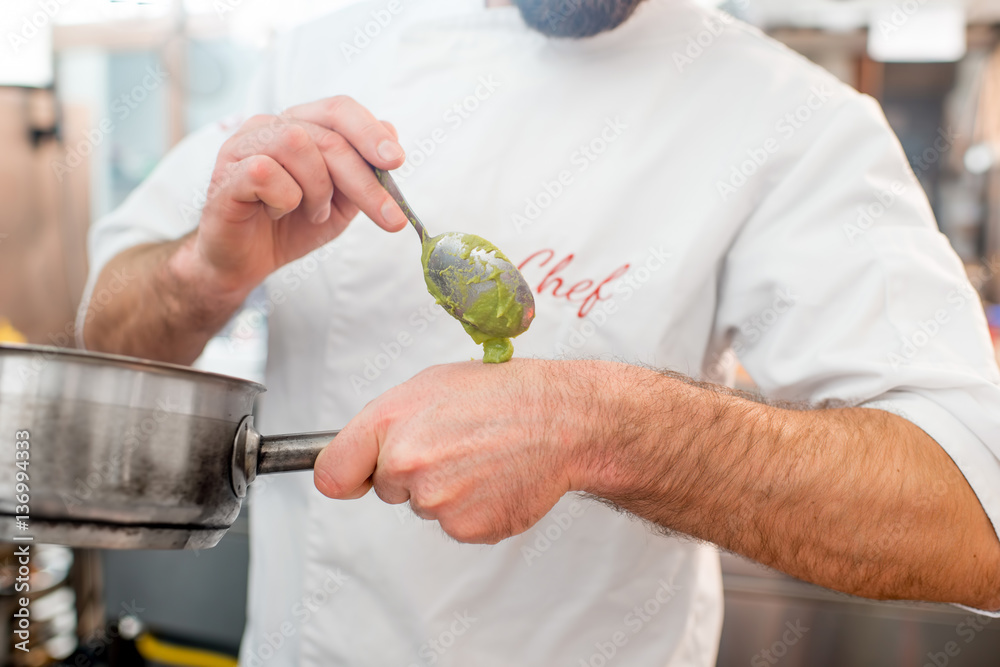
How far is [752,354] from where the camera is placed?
→ 3.25 ft

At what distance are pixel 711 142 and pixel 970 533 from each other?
0.59 metres

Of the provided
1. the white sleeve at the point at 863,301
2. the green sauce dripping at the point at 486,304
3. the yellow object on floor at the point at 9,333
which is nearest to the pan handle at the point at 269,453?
the green sauce dripping at the point at 486,304

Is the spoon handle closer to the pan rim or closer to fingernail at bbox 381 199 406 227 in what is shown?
fingernail at bbox 381 199 406 227

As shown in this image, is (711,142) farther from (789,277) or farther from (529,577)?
(529,577)

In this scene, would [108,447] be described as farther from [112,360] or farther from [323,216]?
[323,216]

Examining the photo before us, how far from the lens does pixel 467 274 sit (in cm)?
75

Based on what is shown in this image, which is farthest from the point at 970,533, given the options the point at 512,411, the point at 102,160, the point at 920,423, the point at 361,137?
the point at 102,160

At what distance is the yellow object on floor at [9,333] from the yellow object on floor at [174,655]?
3.75 ft

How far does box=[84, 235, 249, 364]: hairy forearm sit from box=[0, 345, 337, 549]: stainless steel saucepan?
0.40 m

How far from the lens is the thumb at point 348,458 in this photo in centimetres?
69

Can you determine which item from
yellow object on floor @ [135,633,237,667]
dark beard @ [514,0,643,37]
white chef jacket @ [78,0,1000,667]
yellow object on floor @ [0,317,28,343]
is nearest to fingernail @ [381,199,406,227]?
white chef jacket @ [78,0,1000,667]

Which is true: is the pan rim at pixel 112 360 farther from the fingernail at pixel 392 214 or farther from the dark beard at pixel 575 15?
the dark beard at pixel 575 15

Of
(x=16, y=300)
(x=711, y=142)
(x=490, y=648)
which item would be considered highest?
(x=711, y=142)

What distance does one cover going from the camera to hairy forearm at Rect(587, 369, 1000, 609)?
75 cm
